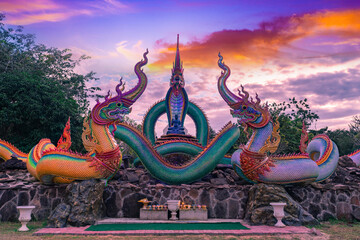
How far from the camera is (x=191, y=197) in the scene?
9.89 metres

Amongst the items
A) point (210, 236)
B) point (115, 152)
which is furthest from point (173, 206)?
point (115, 152)

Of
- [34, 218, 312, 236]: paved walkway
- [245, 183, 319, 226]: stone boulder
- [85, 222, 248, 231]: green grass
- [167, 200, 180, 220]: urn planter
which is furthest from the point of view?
[167, 200, 180, 220]: urn planter

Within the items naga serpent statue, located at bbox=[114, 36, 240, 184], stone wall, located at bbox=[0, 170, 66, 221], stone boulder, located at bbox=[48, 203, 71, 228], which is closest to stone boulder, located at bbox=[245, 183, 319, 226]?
naga serpent statue, located at bbox=[114, 36, 240, 184]

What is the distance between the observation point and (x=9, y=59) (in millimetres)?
21047

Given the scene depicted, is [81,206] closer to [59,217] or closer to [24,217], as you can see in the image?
[59,217]

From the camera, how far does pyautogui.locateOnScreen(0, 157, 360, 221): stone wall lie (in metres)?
9.68

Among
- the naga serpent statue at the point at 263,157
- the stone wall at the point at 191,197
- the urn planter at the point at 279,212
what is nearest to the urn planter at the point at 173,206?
the stone wall at the point at 191,197

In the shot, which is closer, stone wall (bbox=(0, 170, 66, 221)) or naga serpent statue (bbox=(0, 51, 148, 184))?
naga serpent statue (bbox=(0, 51, 148, 184))

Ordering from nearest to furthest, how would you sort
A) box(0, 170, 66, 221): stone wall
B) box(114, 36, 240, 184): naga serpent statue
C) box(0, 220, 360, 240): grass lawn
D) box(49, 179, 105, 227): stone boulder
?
1. box(0, 220, 360, 240): grass lawn
2. box(49, 179, 105, 227): stone boulder
3. box(0, 170, 66, 221): stone wall
4. box(114, 36, 240, 184): naga serpent statue

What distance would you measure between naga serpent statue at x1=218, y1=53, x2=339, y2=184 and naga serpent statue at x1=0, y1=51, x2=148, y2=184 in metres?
3.31

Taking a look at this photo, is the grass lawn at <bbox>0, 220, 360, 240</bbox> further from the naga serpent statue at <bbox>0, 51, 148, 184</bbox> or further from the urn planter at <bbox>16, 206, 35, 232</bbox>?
the naga serpent statue at <bbox>0, 51, 148, 184</bbox>

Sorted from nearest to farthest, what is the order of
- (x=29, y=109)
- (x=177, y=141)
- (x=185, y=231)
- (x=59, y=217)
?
(x=185, y=231) < (x=59, y=217) < (x=177, y=141) < (x=29, y=109)

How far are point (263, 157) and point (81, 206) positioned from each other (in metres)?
5.47

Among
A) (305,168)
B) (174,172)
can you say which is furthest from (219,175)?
(305,168)
